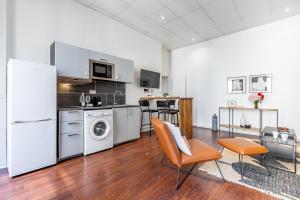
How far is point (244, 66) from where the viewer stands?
4.66 metres

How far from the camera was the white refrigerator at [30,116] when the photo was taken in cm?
210

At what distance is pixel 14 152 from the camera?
2.10 metres

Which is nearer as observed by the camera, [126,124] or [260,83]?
[126,124]

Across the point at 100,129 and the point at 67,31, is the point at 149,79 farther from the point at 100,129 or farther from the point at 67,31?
the point at 67,31

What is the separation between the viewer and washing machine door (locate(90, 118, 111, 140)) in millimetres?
2990

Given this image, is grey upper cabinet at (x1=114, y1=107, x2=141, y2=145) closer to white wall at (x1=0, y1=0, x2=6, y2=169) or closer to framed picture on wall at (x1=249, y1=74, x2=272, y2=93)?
white wall at (x1=0, y1=0, x2=6, y2=169)

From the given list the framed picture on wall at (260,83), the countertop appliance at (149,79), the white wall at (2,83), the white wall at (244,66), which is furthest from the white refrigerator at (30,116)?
the framed picture on wall at (260,83)

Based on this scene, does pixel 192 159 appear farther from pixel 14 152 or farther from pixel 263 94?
pixel 263 94

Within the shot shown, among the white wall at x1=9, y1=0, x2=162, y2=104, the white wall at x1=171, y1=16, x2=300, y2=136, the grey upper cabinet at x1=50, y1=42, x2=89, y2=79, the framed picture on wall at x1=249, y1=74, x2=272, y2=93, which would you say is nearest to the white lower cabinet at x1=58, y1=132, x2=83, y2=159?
the grey upper cabinet at x1=50, y1=42, x2=89, y2=79

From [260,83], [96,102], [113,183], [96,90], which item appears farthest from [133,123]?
[260,83]

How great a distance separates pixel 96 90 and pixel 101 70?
56 cm

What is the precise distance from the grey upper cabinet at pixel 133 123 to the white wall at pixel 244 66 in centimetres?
284

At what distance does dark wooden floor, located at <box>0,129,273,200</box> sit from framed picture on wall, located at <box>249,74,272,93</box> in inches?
138

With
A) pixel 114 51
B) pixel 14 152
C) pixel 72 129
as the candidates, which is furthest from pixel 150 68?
pixel 14 152
